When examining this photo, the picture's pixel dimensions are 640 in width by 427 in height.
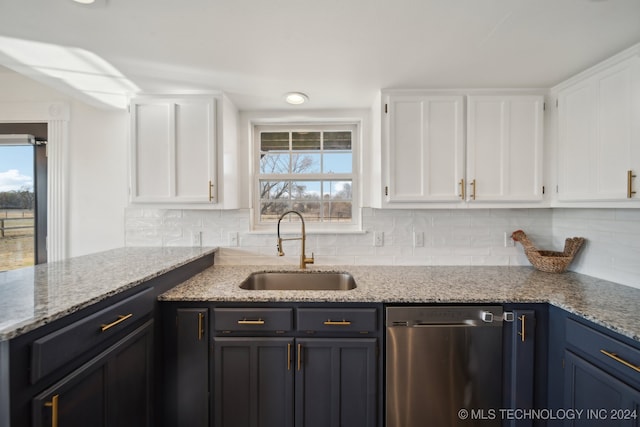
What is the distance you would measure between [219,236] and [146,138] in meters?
0.90

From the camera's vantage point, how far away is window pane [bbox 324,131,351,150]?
2.38 metres

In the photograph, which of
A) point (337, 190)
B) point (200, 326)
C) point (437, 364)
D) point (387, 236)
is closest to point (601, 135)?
point (387, 236)

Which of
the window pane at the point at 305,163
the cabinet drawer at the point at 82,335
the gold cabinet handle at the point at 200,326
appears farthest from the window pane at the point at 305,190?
the cabinet drawer at the point at 82,335

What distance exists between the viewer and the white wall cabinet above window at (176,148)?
6.23 ft

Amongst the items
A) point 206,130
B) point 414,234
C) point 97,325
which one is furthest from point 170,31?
point 414,234

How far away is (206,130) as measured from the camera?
1908mm

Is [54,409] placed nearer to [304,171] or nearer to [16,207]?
[304,171]

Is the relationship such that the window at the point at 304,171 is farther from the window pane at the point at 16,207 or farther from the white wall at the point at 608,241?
the window pane at the point at 16,207

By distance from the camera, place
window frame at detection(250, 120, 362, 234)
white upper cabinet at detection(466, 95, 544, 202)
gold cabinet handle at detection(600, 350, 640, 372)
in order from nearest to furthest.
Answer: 1. gold cabinet handle at detection(600, 350, 640, 372)
2. white upper cabinet at detection(466, 95, 544, 202)
3. window frame at detection(250, 120, 362, 234)

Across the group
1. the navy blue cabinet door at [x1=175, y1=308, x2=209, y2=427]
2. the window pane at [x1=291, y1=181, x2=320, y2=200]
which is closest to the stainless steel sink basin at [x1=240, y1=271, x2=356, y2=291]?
the navy blue cabinet door at [x1=175, y1=308, x2=209, y2=427]

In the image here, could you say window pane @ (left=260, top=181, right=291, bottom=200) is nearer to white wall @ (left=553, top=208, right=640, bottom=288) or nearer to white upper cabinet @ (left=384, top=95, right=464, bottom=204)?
white upper cabinet @ (left=384, top=95, right=464, bottom=204)

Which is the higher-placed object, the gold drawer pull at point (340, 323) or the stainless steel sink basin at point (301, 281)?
the stainless steel sink basin at point (301, 281)

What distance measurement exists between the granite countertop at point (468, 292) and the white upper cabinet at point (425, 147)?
57 centimetres

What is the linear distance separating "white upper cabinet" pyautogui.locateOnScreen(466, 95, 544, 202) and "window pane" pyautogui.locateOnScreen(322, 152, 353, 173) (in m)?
0.96
